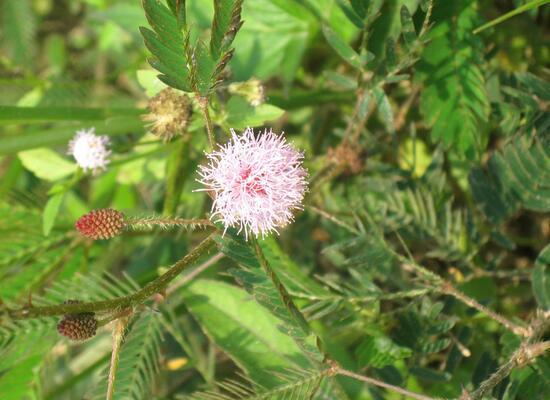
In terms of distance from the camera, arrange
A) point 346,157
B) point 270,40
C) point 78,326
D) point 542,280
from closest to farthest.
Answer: point 78,326, point 542,280, point 346,157, point 270,40

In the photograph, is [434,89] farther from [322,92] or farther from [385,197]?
[322,92]

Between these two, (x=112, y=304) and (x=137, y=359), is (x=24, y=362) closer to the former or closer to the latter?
(x=137, y=359)

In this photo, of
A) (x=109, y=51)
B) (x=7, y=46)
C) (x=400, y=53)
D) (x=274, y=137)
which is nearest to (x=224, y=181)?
(x=274, y=137)

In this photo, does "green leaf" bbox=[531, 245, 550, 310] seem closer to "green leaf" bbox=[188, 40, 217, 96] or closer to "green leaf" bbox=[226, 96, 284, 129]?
"green leaf" bbox=[226, 96, 284, 129]

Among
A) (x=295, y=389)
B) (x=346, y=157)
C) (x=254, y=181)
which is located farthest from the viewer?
(x=346, y=157)

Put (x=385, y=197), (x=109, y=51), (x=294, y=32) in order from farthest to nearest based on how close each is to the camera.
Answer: (x=109, y=51)
(x=294, y=32)
(x=385, y=197)

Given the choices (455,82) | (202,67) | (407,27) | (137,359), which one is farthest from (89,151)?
(455,82)

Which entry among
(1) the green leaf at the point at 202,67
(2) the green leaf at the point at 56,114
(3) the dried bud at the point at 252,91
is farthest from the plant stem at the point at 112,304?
(2) the green leaf at the point at 56,114
